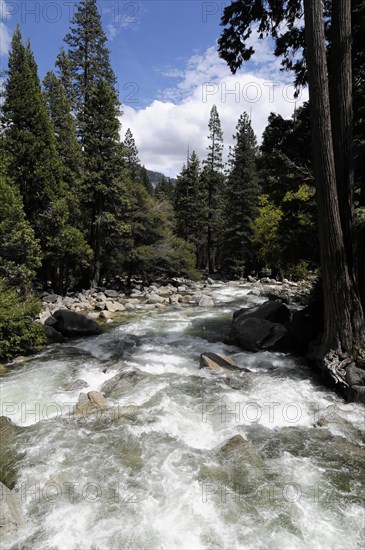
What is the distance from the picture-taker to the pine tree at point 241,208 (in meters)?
31.7

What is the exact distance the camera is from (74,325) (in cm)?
1252

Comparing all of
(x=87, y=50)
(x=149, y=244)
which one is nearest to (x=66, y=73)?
(x=87, y=50)

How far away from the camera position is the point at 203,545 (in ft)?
12.5

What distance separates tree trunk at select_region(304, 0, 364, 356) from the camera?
6855mm

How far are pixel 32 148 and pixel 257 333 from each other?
1266cm

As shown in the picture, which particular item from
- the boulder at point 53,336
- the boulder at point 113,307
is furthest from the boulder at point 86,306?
the boulder at point 53,336

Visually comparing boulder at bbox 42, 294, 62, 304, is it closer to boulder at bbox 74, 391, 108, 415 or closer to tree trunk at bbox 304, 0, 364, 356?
boulder at bbox 74, 391, 108, 415

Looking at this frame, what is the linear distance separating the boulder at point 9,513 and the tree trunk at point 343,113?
7147 millimetres

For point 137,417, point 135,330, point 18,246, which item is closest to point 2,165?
point 18,246

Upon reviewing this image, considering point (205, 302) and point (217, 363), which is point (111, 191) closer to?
point (205, 302)

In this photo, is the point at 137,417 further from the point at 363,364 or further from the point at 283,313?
the point at 283,313

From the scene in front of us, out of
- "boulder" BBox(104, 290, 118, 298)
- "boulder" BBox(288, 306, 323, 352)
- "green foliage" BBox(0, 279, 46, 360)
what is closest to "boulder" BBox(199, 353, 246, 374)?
"boulder" BBox(288, 306, 323, 352)

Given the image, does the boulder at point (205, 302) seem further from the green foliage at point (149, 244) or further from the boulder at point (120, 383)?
the boulder at point (120, 383)

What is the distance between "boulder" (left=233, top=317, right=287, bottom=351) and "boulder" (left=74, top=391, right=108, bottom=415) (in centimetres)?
492
